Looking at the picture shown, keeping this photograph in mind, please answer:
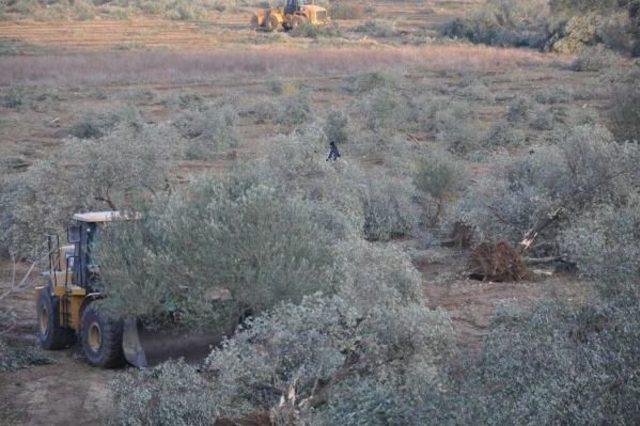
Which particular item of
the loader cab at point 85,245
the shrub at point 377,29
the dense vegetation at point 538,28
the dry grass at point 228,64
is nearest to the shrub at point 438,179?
the loader cab at point 85,245

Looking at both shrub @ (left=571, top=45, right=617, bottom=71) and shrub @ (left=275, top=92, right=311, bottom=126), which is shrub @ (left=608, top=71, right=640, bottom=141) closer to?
shrub @ (left=275, top=92, right=311, bottom=126)

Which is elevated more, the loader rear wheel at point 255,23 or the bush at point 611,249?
the bush at point 611,249

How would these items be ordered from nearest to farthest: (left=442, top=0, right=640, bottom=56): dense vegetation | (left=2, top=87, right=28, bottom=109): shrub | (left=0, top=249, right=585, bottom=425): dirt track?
1. (left=0, top=249, right=585, bottom=425): dirt track
2. (left=2, top=87, right=28, bottom=109): shrub
3. (left=442, top=0, right=640, bottom=56): dense vegetation

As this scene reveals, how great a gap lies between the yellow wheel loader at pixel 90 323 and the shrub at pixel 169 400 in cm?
142

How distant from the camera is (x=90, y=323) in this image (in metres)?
11.5

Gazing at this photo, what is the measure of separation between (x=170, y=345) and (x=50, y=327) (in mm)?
2599

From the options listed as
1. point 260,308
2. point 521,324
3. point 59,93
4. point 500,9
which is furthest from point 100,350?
point 500,9

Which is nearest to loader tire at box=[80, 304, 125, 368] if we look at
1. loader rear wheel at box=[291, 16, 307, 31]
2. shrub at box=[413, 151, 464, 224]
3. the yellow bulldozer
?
shrub at box=[413, 151, 464, 224]

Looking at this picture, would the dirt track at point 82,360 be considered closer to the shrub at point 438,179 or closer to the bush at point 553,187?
the bush at point 553,187

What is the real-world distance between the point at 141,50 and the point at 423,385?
49.5 m

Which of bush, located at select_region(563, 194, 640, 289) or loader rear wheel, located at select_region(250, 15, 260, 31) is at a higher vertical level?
bush, located at select_region(563, 194, 640, 289)

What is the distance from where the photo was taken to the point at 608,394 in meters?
6.07

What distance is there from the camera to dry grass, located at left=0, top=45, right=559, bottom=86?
4441 centimetres

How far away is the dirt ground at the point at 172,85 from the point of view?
11.2 m
